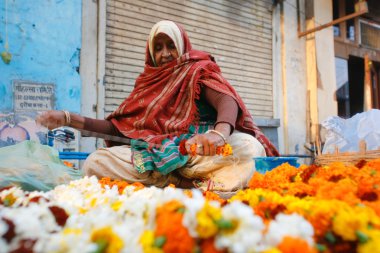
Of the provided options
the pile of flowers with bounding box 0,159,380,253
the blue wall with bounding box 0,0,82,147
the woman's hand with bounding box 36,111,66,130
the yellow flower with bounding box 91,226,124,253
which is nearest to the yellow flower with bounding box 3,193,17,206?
the pile of flowers with bounding box 0,159,380,253

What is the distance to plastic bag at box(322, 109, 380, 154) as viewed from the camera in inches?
172

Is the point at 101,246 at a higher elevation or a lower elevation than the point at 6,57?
lower

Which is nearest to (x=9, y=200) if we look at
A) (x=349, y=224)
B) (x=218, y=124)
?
(x=349, y=224)

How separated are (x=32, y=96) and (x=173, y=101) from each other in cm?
224

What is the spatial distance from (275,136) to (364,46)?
4104 millimetres

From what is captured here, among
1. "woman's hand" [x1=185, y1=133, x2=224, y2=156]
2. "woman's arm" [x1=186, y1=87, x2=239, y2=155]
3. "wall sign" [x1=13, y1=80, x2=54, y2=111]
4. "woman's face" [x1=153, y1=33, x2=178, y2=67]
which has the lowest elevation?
"woman's hand" [x1=185, y1=133, x2=224, y2=156]

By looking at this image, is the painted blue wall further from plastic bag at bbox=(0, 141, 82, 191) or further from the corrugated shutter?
plastic bag at bbox=(0, 141, 82, 191)

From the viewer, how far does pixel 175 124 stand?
9.82 feet

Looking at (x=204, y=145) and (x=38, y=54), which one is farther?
(x=38, y=54)

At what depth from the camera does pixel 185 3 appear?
242 inches

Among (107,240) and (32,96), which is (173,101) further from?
(107,240)

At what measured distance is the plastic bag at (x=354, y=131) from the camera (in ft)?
14.4

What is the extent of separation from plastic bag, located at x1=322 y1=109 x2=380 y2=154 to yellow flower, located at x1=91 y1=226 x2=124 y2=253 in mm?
3823

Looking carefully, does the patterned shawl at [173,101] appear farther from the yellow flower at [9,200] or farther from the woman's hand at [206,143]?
the yellow flower at [9,200]
